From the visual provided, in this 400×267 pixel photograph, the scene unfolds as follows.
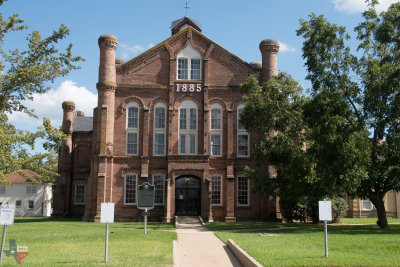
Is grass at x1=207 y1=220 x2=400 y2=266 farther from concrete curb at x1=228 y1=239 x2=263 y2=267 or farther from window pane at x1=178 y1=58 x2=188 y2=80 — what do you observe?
window pane at x1=178 y1=58 x2=188 y2=80

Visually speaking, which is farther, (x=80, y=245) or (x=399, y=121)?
(x=399, y=121)

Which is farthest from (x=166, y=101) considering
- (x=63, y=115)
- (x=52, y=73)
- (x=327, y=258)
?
(x=327, y=258)

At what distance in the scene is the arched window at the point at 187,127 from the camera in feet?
107

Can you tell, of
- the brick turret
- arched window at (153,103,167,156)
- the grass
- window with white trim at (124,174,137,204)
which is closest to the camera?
the grass

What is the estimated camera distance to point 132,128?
107 ft

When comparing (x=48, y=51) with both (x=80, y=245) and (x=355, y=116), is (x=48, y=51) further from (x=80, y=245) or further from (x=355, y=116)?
(x=355, y=116)

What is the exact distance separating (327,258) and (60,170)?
31002 mm

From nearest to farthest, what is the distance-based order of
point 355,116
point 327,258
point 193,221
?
point 327,258 → point 355,116 → point 193,221

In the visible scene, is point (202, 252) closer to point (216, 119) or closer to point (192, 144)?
point (192, 144)

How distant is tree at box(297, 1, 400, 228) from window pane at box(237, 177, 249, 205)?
358 inches

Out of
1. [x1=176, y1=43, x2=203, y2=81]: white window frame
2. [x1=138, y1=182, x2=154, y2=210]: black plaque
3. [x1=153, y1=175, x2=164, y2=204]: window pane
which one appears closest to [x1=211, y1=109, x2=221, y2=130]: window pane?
[x1=176, y1=43, x2=203, y2=81]: white window frame

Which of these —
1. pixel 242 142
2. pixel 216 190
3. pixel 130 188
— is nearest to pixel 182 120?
pixel 242 142

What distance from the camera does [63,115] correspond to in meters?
39.5

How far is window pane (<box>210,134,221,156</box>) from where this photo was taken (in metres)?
32.6
